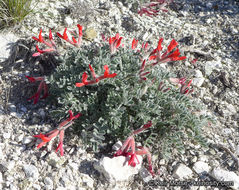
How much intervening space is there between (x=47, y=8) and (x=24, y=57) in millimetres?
1032

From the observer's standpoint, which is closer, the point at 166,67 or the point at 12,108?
the point at 12,108

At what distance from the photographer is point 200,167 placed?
288cm

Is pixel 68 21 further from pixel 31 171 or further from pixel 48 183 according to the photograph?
pixel 48 183

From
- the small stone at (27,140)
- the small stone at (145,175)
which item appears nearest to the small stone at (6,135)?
the small stone at (27,140)

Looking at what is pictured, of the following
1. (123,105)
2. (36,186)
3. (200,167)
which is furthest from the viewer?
(123,105)

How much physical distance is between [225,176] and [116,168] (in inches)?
47.5

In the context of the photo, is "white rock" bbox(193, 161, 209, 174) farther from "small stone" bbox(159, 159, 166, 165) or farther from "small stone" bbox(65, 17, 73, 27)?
"small stone" bbox(65, 17, 73, 27)

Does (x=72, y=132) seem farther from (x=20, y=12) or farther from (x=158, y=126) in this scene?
(x=20, y=12)

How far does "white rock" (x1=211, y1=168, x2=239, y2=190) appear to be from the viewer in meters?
2.73

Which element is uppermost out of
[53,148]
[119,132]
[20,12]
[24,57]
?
[20,12]

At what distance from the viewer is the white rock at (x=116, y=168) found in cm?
260

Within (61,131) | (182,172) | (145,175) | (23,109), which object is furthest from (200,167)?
(23,109)

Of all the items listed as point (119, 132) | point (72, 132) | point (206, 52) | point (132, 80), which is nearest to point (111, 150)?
point (119, 132)

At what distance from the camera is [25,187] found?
254cm
